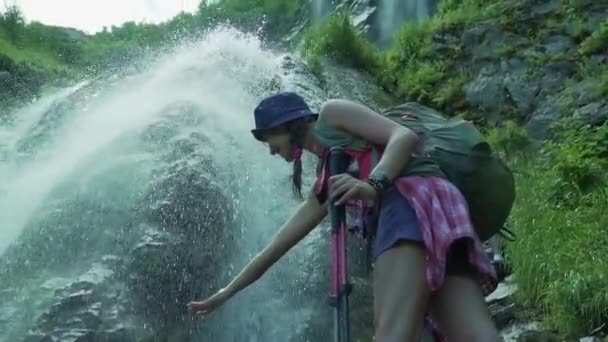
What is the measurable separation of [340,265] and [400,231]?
300mm

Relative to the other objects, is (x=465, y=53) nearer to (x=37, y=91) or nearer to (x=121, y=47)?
(x=37, y=91)

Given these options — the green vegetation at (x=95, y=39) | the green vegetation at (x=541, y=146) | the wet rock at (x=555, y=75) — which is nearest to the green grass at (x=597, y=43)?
the green vegetation at (x=541, y=146)

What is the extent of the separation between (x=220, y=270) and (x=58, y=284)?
1.38 meters

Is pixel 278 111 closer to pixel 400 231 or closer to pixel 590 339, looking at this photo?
pixel 400 231

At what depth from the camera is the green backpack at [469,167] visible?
287 centimetres

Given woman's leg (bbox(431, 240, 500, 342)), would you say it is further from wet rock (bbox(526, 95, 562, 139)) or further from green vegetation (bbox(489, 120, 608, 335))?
wet rock (bbox(526, 95, 562, 139))

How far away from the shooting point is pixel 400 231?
9.00 ft

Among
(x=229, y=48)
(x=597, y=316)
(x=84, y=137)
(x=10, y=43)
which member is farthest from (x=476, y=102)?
(x=10, y=43)

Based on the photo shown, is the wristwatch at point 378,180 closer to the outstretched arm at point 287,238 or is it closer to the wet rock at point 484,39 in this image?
the outstretched arm at point 287,238

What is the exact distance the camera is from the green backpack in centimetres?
287

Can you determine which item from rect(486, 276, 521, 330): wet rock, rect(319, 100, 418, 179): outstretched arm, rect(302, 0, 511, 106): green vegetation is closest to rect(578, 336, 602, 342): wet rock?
rect(486, 276, 521, 330): wet rock

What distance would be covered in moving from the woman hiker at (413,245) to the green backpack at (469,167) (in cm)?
5

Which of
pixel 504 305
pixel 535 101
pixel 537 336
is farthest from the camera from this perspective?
pixel 535 101

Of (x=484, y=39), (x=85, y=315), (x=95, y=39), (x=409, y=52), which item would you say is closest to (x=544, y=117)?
(x=484, y=39)
